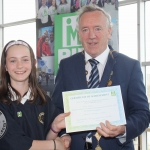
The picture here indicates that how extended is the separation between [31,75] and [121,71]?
84 cm

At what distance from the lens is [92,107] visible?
219 cm

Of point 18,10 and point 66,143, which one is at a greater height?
point 18,10

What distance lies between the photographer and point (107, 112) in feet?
7.12

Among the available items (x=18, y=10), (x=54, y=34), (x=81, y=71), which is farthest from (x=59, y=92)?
(x=18, y=10)

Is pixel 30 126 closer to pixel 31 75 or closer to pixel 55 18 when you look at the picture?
pixel 31 75

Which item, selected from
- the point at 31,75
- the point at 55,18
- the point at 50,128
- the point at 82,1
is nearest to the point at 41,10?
the point at 55,18

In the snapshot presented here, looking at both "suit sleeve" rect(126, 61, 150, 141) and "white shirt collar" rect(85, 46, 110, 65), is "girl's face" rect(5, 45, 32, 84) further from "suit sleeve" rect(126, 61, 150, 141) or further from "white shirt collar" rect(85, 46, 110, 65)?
"suit sleeve" rect(126, 61, 150, 141)

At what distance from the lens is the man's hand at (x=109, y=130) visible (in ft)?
6.74

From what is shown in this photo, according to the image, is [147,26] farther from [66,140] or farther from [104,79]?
[66,140]

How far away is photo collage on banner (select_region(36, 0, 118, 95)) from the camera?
196 inches

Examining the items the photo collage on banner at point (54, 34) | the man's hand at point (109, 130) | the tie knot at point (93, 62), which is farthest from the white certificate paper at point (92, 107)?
the photo collage on banner at point (54, 34)

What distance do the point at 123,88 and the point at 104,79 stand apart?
0.18 m

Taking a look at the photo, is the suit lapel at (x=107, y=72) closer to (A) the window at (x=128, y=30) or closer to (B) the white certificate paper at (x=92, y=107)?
(B) the white certificate paper at (x=92, y=107)

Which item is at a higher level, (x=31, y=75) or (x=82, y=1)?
(x=82, y=1)
